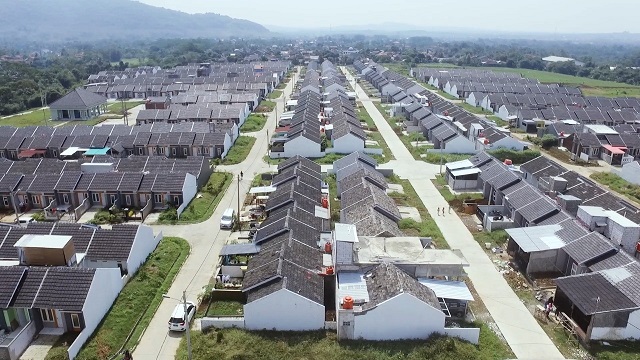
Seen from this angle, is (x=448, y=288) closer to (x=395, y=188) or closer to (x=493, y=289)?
(x=493, y=289)

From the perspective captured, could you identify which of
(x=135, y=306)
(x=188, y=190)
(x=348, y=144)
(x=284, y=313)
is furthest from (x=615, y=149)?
(x=135, y=306)

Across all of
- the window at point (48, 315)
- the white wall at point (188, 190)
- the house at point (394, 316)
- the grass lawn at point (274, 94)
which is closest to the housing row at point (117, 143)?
the white wall at point (188, 190)

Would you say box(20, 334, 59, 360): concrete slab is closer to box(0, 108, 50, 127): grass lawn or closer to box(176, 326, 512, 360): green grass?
box(176, 326, 512, 360): green grass

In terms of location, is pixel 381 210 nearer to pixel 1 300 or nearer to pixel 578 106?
pixel 1 300

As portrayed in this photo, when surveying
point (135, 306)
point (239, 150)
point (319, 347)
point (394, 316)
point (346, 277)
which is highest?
point (346, 277)

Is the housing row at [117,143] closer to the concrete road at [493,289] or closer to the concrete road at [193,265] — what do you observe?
the concrete road at [193,265]

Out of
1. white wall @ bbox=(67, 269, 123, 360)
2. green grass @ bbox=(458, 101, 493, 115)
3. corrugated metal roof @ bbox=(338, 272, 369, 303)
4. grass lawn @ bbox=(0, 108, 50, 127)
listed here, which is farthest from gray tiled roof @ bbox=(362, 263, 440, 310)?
grass lawn @ bbox=(0, 108, 50, 127)
